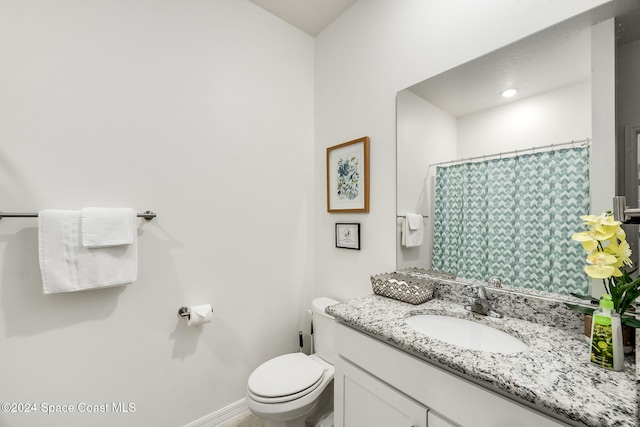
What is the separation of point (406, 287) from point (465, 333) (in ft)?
0.98

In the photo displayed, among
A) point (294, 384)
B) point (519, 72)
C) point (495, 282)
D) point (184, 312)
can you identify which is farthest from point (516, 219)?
point (184, 312)

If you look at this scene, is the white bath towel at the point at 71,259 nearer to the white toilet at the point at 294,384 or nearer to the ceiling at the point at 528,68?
the white toilet at the point at 294,384

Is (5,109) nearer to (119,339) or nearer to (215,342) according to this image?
(119,339)

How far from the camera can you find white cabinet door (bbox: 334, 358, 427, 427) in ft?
2.97

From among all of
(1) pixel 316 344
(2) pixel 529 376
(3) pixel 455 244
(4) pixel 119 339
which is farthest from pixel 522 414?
(4) pixel 119 339

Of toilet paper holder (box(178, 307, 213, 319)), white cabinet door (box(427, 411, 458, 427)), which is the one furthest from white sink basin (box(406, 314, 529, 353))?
toilet paper holder (box(178, 307, 213, 319))

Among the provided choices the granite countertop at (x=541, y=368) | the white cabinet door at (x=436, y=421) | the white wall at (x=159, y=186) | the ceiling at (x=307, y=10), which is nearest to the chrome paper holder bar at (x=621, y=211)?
the granite countertop at (x=541, y=368)

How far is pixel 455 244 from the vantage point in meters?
1.33

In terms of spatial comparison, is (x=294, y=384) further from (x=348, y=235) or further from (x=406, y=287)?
(x=348, y=235)

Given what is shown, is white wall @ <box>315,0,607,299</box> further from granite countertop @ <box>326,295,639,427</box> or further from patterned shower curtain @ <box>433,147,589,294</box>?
granite countertop @ <box>326,295,639,427</box>

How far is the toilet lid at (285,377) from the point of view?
4.31ft

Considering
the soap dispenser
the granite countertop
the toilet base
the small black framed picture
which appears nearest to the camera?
the granite countertop

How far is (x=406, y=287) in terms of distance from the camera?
4.26 feet

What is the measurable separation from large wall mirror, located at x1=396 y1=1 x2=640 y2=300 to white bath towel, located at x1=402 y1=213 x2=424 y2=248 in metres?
0.02
